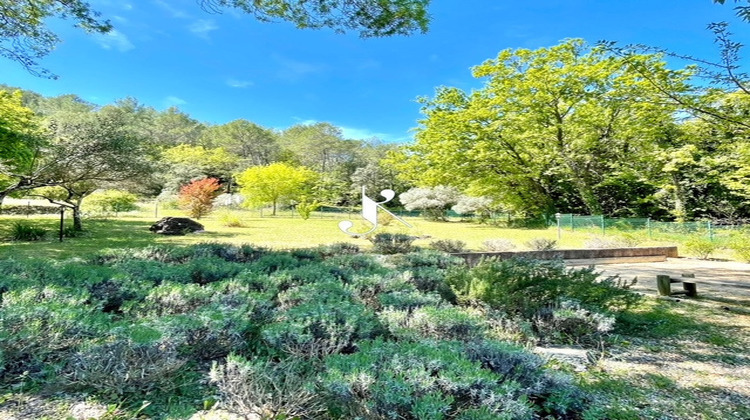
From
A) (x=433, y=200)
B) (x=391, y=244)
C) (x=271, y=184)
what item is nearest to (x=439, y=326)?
(x=391, y=244)

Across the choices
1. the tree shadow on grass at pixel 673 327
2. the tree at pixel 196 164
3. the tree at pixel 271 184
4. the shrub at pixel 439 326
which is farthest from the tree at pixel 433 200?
the shrub at pixel 439 326

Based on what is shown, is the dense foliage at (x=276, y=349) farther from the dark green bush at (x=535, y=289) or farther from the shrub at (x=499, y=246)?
the shrub at (x=499, y=246)

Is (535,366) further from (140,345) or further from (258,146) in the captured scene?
(258,146)

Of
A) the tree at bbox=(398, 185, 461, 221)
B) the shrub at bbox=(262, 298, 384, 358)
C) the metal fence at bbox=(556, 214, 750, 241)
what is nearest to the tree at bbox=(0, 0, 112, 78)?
the shrub at bbox=(262, 298, 384, 358)

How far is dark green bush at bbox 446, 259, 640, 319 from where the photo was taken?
11.2ft

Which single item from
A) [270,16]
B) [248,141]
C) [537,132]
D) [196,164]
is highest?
[248,141]

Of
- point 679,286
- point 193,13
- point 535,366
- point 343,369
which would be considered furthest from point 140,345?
point 679,286

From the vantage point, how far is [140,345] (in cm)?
191

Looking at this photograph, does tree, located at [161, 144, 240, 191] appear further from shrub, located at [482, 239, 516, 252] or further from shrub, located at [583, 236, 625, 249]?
shrub, located at [583, 236, 625, 249]

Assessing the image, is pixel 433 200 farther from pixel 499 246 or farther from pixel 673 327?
pixel 673 327

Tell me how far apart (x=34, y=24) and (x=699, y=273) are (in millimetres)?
11755

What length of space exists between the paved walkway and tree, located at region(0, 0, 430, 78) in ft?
14.1

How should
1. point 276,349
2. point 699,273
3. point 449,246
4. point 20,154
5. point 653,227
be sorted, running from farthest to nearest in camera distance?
point 653,227
point 20,154
point 449,246
point 699,273
point 276,349

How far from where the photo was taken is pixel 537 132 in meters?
17.2
